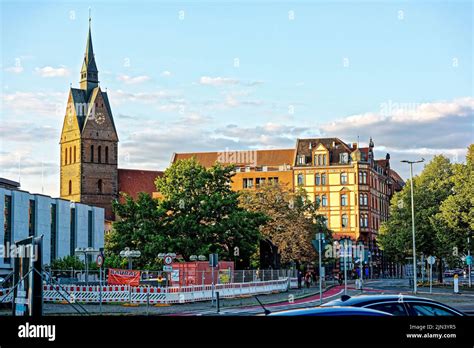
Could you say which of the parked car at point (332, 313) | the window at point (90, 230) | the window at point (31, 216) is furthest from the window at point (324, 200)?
the parked car at point (332, 313)

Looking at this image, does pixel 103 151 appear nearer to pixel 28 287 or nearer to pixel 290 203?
pixel 290 203

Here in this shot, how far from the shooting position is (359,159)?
92.6 meters

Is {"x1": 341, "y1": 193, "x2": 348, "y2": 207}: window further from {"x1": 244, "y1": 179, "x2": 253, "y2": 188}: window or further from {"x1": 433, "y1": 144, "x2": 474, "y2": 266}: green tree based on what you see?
{"x1": 433, "y1": 144, "x2": 474, "y2": 266}: green tree

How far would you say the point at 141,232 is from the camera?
55.8 metres

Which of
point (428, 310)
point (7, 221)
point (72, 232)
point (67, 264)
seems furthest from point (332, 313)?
point (72, 232)

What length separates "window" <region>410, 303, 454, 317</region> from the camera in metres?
6.77

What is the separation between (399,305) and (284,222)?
238 feet

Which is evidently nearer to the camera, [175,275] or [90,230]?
[175,275]

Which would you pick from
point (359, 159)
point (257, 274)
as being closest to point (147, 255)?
point (257, 274)

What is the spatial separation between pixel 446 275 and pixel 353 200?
45.6ft

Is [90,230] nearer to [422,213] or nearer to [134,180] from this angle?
[422,213]

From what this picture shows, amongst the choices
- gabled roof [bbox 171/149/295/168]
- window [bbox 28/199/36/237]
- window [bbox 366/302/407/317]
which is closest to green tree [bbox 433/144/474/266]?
gabled roof [bbox 171/149/295/168]

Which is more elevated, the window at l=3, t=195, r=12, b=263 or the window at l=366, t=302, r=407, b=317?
the window at l=3, t=195, r=12, b=263
